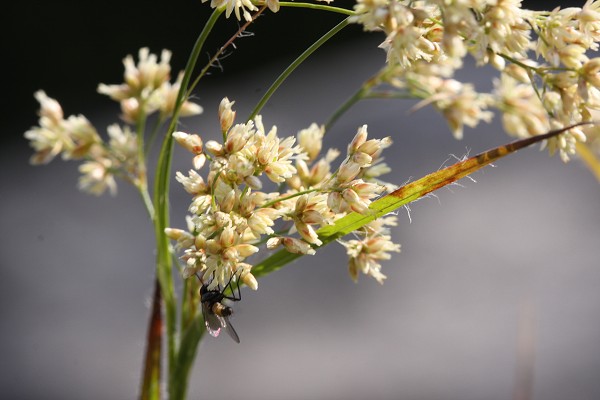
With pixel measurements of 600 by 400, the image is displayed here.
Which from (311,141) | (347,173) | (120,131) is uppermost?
(120,131)

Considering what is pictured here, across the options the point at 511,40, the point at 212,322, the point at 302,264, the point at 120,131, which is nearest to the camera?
the point at 511,40

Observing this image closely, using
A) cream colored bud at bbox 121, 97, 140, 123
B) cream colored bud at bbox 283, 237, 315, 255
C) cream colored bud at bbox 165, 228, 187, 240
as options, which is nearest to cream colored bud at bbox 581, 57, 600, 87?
cream colored bud at bbox 283, 237, 315, 255

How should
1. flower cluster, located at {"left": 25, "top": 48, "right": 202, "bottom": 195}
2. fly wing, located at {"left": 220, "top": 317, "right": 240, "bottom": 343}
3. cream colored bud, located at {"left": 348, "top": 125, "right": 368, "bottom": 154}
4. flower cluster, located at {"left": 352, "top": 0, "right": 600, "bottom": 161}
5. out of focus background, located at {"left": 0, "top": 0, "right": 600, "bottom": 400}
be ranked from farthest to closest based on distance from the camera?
out of focus background, located at {"left": 0, "top": 0, "right": 600, "bottom": 400} < flower cluster, located at {"left": 25, "top": 48, "right": 202, "bottom": 195} < fly wing, located at {"left": 220, "top": 317, "right": 240, "bottom": 343} < cream colored bud, located at {"left": 348, "top": 125, "right": 368, "bottom": 154} < flower cluster, located at {"left": 352, "top": 0, "right": 600, "bottom": 161}

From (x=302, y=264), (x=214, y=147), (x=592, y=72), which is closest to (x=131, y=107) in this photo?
(x=214, y=147)

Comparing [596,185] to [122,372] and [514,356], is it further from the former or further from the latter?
[122,372]

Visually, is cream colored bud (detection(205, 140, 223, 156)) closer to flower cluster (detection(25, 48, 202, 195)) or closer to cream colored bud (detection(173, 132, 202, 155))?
cream colored bud (detection(173, 132, 202, 155))

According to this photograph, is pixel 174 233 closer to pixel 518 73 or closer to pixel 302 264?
pixel 518 73
